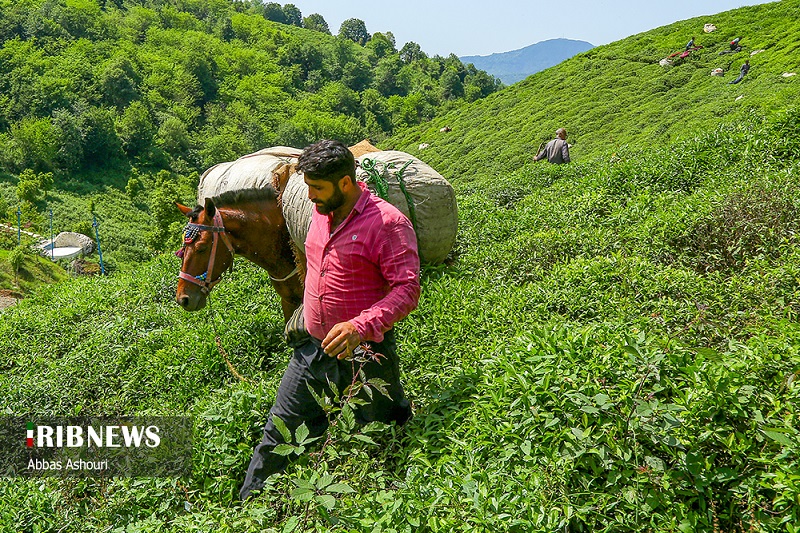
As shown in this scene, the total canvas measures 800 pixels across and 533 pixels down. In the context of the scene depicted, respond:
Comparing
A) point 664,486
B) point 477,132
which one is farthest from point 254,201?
point 477,132

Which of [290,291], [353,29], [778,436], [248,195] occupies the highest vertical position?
[353,29]

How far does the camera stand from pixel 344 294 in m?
3.00

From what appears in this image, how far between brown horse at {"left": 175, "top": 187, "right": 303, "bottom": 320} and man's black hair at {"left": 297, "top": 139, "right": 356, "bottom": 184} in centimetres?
180

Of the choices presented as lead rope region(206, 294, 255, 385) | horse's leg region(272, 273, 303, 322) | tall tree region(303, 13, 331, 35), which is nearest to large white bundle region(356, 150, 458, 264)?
horse's leg region(272, 273, 303, 322)

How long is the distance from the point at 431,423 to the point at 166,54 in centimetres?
12148

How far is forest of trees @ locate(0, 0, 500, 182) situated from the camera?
240 ft

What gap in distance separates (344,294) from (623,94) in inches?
1141

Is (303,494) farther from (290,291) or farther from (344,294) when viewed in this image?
(290,291)

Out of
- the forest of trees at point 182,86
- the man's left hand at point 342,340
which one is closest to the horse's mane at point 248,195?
the man's left hand at point 342,340

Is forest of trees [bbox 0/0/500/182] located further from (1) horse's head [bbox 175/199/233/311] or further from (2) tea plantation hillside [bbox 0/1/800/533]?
(1) horse's head [bbox 175/199/233/311]

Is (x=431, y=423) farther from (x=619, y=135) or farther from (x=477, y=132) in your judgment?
(x=477, y=132)

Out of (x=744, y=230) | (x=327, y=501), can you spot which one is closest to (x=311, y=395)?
(x=327, y=501)

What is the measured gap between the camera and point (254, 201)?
493cm

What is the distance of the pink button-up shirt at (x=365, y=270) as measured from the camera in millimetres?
2789
